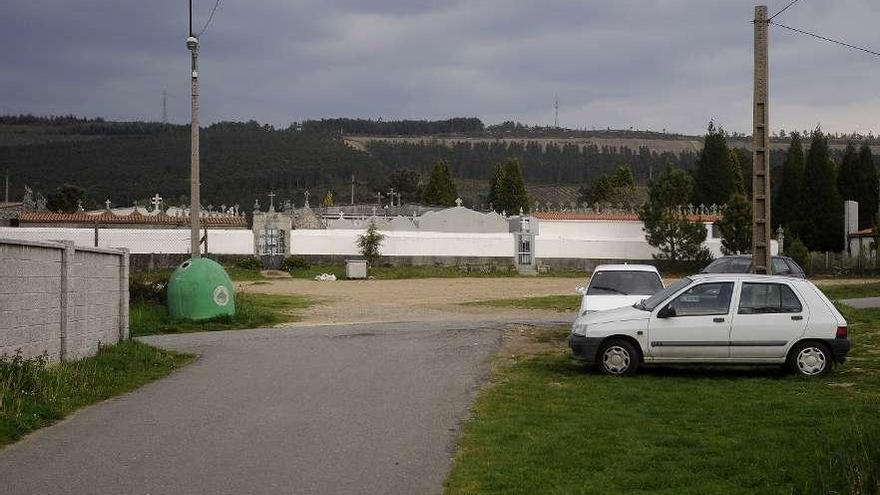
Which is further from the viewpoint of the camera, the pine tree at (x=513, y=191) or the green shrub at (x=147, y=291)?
the pine tree at (x=513, y=191)

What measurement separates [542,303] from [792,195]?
45.8 metres

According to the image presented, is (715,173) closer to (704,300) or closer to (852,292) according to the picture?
(852,292)

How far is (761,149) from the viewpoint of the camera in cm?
1992

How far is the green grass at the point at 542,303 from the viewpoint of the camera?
3071 cm

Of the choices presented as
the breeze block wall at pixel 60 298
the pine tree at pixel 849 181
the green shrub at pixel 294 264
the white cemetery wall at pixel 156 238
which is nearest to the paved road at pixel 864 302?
the breeze block wall at pixel 60 298

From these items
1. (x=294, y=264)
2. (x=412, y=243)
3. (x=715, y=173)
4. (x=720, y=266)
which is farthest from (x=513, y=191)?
(x=720, y=266)

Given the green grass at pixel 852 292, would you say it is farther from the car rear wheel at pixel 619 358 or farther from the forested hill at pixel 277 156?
the forested hill at pixel 277 156

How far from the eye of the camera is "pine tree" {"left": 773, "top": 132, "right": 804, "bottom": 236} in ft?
230

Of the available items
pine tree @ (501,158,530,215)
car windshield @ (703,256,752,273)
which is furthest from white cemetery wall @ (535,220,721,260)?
pine tree @ (501,158,530,215)

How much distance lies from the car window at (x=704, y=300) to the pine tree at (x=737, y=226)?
1803 inches

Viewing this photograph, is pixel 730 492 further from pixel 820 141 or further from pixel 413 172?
pixel 413 172

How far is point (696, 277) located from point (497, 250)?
4520 centimetres

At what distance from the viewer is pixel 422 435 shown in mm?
10375

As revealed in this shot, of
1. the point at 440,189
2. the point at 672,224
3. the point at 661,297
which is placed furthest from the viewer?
the point at 440,189
